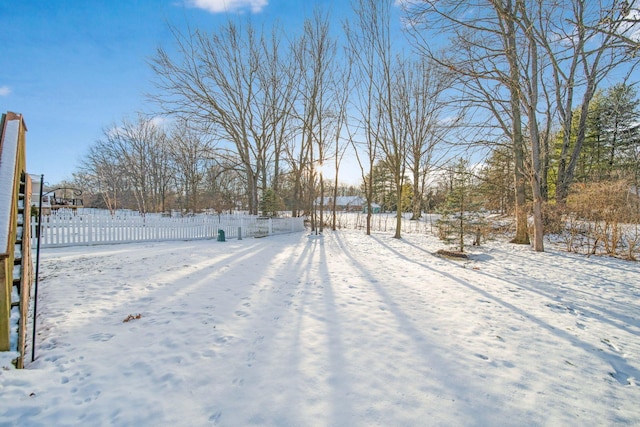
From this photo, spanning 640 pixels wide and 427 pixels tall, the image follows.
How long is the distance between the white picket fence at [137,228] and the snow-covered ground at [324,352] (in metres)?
3.41

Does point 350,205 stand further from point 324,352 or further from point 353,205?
point 324,352

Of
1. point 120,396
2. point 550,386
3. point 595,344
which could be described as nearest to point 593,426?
point 550,386

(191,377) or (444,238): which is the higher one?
(444,238)

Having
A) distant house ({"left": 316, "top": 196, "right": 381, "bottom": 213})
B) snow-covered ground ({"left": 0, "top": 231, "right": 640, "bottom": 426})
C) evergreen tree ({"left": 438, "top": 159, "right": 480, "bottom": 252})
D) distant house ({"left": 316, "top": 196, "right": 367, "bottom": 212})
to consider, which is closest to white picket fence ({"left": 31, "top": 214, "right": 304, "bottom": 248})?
snow-covered ground ({"left": 0, "top": 231, "right": 640, "bottom": 426})

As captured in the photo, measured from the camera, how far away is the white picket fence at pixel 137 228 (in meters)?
7.52

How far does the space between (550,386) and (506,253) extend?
6865 mm

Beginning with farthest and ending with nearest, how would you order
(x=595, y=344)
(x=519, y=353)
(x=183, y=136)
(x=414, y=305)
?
(x=183, y=136)
(x=414, y=305)
(x=595, y=344)
(x=519, y=353)

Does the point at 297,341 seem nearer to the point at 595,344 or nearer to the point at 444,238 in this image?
the point at 595,344

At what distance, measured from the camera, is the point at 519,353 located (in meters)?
2.56

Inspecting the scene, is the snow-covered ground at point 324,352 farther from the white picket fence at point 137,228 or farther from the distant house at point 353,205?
the distant house at point 353,205

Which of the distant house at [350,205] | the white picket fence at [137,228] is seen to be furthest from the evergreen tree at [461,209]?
the distant house at [350,205]

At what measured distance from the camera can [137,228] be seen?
902 cm

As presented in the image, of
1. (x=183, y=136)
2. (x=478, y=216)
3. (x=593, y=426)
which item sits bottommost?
(x=593, y=426)

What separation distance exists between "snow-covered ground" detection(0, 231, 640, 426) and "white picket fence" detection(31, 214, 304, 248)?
341 centimetres
